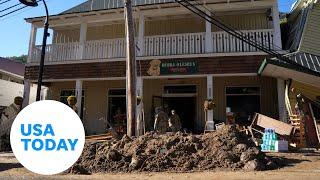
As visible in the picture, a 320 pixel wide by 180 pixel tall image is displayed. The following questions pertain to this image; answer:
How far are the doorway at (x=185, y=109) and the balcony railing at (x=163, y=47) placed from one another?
2736 millimetres

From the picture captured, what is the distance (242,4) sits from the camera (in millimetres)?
16703

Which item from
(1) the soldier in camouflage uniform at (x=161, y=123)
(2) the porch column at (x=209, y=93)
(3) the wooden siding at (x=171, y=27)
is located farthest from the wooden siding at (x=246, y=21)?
(1) the soldier in camouflage uniform at (x=161, y=123)

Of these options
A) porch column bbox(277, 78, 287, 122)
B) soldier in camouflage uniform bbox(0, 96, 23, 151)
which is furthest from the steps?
soldier in camouflage uniform bbox(0, 96, 23, 151)

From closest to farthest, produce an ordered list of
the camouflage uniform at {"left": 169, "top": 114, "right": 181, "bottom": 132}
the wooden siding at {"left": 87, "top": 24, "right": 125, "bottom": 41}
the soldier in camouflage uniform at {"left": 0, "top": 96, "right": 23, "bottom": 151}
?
the camouflage uniform at {"left": 169, "top": 114, "right": 181, "bottom": 132} < the soldier in camouflage uniform at {"left": 0, "top": 96, "right": 23, "bottom": 151} < the wooden siding at {"left": 87, "top": 24, "right": 125, "bottom": 41}

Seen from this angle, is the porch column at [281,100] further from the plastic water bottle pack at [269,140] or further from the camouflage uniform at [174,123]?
the camouflage uniform at [174,123]

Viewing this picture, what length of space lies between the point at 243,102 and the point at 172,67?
3800mm

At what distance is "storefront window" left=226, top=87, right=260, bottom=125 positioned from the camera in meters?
17.6

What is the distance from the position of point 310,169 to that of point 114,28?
13267 mm

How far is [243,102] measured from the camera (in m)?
17.9

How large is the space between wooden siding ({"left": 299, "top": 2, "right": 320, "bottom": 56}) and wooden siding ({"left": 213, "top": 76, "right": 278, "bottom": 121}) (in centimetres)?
232

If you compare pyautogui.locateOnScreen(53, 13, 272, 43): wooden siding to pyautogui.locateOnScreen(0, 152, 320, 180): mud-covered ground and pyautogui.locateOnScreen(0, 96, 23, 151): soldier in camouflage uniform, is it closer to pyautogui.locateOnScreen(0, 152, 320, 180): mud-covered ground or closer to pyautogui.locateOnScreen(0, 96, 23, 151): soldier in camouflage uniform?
pyautogui.locateOnScreen(0, 96, 23, 151): soldier in camouflage uniform

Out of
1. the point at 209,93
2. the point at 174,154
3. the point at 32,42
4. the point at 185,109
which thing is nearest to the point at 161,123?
the point at 209,93

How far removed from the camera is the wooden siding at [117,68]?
16156 millimetres

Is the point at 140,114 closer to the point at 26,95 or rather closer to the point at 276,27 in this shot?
the point at 26,95
